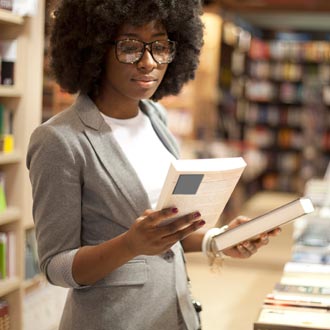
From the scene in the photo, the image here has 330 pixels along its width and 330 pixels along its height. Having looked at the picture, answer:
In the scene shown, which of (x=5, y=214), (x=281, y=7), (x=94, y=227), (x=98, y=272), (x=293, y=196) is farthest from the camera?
(x=293, y=196)

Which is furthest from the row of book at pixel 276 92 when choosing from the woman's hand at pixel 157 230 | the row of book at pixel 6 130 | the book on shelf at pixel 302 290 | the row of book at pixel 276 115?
the woman's hand at pixel 157 230

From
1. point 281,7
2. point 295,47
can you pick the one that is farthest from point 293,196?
point 281,7

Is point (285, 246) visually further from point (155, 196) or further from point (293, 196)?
point (155, 196)

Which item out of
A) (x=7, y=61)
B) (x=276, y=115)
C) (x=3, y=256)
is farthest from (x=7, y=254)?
(x=276, y=115)

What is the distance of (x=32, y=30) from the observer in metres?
3.76

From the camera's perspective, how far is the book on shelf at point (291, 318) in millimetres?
1825

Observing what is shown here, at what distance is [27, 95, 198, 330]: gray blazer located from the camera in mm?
1557

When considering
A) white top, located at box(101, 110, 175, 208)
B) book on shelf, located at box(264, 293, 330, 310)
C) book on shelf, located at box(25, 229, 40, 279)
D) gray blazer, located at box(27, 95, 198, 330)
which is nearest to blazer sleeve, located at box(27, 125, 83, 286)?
gray blazer, located at box(27, 95, 198, 330)

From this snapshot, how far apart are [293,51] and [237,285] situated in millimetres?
7369

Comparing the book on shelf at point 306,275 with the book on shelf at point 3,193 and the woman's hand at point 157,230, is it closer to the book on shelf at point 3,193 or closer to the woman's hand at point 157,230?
the woman's hand at point 157,230

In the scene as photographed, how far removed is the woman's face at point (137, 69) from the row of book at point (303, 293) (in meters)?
0.70

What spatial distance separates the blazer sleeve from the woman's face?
22 centimetres

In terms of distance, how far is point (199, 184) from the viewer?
4.72 ft

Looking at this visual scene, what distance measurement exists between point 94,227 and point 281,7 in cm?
787
